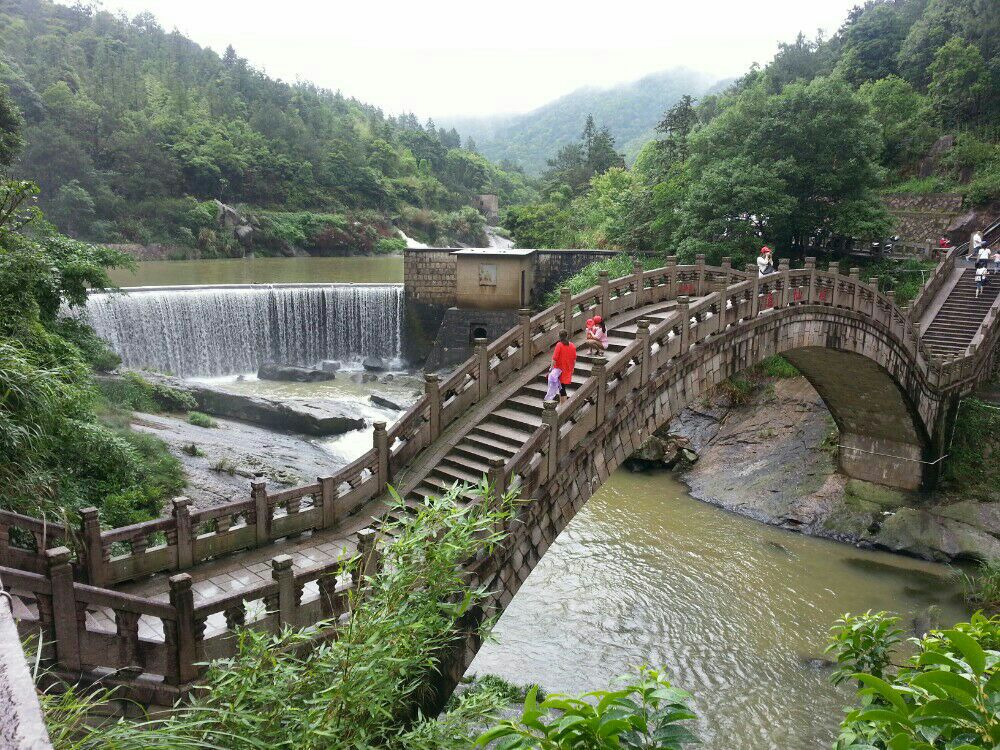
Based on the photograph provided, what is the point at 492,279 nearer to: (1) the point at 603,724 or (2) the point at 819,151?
(2) the point at 819,151

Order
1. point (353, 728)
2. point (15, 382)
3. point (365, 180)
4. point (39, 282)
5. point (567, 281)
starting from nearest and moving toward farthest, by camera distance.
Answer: point (353, 728) → point (15, 382) → point (39, 282) → point (567, 281) → point (365, 180)

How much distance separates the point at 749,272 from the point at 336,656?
15506mm

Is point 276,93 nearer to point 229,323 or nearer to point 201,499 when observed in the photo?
point 229,323

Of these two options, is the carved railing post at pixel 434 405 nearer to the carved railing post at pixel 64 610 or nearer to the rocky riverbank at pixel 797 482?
the carved railing post at pixel 64 610

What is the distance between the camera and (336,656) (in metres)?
4.79

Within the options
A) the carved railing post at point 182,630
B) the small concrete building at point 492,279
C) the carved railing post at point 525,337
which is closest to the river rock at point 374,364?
the small concrete building at point 492,279

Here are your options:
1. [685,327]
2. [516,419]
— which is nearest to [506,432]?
[516,419]

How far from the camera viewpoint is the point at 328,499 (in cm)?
1162

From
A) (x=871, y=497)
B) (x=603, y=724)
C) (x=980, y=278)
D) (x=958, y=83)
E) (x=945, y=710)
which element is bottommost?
(x=871, y=497)

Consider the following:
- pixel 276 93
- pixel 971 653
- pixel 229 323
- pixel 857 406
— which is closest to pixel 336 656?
pixel 971 653

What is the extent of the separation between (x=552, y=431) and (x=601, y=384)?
1.65m

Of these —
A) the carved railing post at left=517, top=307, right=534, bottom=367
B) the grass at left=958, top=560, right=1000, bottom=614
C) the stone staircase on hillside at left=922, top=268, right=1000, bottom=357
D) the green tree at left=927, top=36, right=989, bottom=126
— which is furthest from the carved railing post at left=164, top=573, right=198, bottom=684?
the green tree at left=927, top=36, right=989, bottom=126

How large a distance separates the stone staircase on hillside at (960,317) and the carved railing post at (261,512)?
22.4 metres

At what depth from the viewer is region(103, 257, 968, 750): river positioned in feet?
45.6
